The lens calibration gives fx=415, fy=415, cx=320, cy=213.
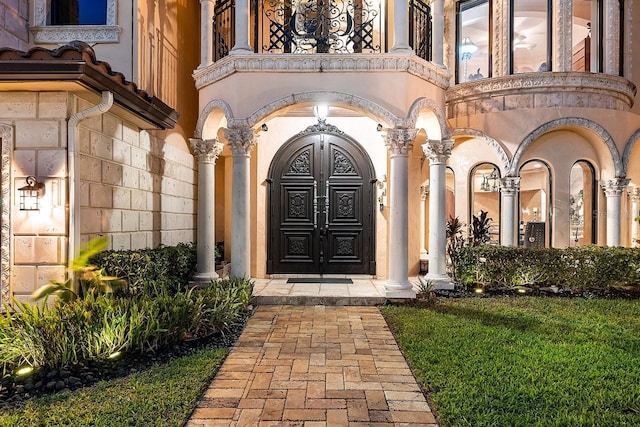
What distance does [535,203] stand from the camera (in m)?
15.2

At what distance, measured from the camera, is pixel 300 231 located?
387 inches

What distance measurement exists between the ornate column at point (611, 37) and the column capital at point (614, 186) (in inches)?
→ 105

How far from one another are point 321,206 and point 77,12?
6.23m

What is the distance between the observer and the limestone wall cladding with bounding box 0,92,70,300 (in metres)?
5.37

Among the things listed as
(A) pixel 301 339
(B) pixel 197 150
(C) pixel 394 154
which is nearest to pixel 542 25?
(C) pixel 394 154

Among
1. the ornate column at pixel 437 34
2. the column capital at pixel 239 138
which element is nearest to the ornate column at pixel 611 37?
the ornate column at pixel 437 34

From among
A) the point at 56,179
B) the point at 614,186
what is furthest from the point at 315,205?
the point at 614,186

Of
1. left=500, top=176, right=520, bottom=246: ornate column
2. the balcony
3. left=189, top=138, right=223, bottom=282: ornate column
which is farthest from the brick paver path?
the balcony

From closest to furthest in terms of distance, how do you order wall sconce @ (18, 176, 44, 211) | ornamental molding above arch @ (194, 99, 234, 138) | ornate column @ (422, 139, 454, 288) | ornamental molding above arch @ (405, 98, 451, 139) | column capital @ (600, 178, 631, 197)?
wall sconce @ (18, 176, 44, 211) < ornamental molding above arch @ (405, 98, 451, 139) < ornamental molding above arch @ (194, 99, 234, 138) < ornate column @ (422, 139, 454, 288) < column capital @ (600, 178, 631, 197)

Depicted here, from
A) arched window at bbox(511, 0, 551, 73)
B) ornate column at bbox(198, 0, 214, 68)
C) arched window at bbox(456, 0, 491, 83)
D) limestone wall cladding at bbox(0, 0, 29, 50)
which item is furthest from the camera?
arched window at bbox(456, 0, 491, 83)

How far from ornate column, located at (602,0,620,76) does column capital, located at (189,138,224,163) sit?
9755mm

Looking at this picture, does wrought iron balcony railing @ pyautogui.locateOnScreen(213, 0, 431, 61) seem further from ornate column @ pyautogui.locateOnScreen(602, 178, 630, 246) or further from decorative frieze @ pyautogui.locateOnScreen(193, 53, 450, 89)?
ornate column @ pyautogui.locateOnScreen(602, 178, 630, 246)

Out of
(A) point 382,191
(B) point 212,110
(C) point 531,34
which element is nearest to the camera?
(B) point 212,110

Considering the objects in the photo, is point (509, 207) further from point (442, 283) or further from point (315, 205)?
point (315, 205)
